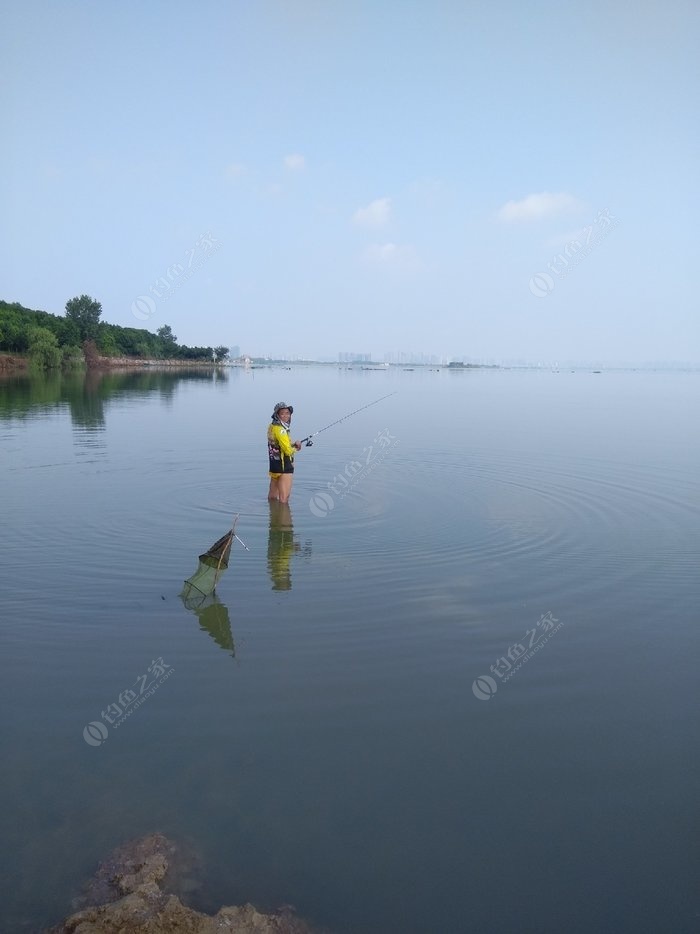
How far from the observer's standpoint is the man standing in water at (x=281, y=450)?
13.4 meters

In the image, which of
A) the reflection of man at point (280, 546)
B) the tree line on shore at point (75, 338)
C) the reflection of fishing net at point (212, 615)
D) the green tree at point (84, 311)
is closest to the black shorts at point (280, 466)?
the reflection of man at point (280, 546)

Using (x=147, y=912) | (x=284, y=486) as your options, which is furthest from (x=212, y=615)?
(x=284, y=486)

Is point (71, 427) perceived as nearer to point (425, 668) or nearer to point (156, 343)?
point (425, 668)

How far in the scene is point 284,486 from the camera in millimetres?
13945

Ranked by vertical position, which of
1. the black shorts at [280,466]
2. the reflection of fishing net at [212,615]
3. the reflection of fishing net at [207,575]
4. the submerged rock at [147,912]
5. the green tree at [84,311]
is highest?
the green tree at [84,311]

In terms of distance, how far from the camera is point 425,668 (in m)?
7.01

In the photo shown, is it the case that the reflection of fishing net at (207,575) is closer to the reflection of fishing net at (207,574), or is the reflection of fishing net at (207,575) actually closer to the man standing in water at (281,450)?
the reflection of fishing net at (207,574)

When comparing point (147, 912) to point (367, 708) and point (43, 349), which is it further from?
point (43, 349)

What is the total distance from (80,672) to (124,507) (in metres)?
7.32

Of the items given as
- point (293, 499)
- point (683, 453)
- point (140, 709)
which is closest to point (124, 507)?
point (293, 499)

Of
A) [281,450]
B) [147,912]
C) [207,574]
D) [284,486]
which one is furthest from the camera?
[284,486]

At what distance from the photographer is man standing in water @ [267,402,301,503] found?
43.8ft

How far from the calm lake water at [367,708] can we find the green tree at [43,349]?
239 ft

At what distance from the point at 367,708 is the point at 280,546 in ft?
18.0
